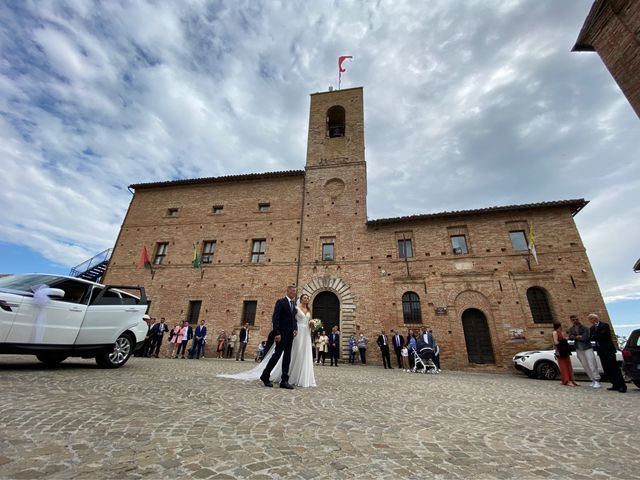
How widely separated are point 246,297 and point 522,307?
1476 cm

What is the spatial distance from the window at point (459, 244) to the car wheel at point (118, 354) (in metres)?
15.2

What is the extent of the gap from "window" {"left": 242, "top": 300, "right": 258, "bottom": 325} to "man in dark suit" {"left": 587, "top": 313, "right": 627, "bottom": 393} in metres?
14.2

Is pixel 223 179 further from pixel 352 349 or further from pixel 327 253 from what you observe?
pixel 352 349

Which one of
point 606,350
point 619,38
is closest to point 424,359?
point 606,350

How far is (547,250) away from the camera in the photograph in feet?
47.4

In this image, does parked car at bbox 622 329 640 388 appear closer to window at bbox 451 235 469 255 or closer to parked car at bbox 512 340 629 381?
parked car at bbox 512 340 629 381

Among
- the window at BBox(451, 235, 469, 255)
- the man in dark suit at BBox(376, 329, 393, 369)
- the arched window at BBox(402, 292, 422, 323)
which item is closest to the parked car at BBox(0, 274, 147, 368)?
the man in dark suit at BBox(376, 329, 393, 369)

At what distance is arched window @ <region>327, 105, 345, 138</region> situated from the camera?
2185cm

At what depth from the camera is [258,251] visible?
18.0m

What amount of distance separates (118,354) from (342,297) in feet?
35.5

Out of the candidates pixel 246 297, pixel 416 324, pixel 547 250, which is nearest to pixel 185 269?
pixel 246 297

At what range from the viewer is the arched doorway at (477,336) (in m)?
13.7

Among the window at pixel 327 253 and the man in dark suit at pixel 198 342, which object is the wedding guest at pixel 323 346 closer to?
the window at pixel 327 253

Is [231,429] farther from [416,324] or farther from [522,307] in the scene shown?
[522,307]
